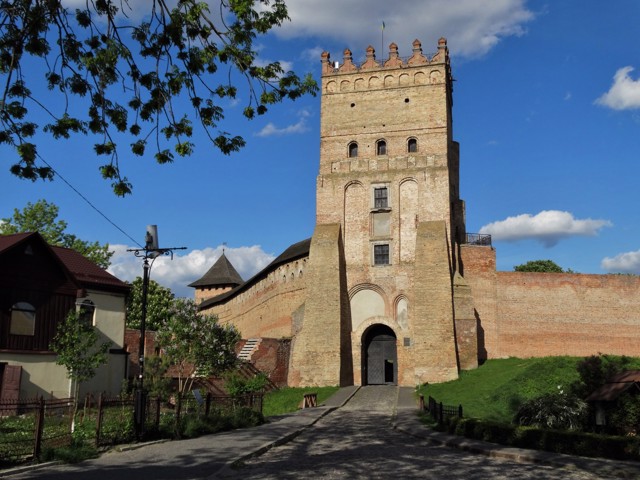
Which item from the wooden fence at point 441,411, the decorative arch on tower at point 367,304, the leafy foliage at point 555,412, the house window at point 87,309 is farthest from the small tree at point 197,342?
the leafy foliage at point 555,412

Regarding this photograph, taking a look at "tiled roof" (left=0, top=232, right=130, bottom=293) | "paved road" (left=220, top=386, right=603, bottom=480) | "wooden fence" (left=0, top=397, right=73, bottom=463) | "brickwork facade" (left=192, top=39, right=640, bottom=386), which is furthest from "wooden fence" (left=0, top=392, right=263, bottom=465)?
"brickwork facade" (left=192, top=39, right=640, bottom=386)

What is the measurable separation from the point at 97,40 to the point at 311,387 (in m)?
26.2

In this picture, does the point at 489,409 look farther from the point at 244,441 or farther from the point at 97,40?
the point at 97,40

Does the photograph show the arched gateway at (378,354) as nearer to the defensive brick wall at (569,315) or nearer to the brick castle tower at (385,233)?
the brick castle tower at (385,233)

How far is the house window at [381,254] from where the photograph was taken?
119 ft

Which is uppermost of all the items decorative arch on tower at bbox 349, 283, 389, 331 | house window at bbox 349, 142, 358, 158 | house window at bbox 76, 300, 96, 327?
house window at bbox 349, 142, 358, 158

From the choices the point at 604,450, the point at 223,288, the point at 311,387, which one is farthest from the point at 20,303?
the point at 223,288

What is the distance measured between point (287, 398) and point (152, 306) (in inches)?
1181

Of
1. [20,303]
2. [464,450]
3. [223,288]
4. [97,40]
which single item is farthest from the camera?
[223,288]

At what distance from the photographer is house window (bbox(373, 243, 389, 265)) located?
119ft

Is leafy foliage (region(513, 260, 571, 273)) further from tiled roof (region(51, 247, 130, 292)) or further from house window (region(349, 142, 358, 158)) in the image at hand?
tiled roof (region(51, 247, 130, 292))

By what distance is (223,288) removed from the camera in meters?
69.6

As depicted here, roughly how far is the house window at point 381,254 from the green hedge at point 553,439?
732 inches

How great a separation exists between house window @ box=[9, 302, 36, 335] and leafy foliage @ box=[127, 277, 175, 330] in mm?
29543
